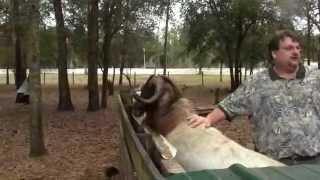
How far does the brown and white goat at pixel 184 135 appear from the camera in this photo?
11.4 ft

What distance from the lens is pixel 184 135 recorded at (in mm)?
3842

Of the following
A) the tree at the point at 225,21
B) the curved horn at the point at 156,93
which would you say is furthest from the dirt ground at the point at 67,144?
the tree at the point at 225,21

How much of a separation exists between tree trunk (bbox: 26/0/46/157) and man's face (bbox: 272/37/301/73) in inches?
338

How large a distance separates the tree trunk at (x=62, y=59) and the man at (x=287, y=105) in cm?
1742

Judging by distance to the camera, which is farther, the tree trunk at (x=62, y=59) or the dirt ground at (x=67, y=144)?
the tree trunk at (x=62, y=59)

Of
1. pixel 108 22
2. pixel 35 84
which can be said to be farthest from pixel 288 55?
pixel 108 22

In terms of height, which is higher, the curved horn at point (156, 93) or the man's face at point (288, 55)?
the man's face at point (288, 55)

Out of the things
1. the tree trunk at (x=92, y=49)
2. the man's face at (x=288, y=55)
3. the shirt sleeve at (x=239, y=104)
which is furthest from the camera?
the tree trunk at (x=92, y=49)

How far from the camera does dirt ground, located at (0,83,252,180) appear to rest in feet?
36.2

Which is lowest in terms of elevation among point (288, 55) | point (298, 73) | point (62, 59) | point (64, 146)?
point (64, 146)

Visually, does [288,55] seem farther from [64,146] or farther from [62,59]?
[62,59]

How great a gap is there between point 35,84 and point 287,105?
881 centimetres

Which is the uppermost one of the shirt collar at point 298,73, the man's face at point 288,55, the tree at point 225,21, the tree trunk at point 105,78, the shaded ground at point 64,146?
the tree at point 225,21

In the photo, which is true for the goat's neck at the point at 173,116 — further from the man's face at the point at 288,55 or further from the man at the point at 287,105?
the man's face at the point at 288,55
